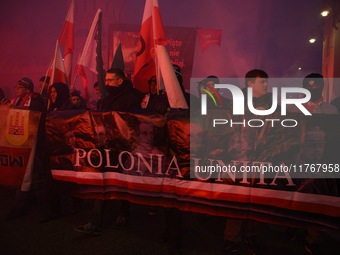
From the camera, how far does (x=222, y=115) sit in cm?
218

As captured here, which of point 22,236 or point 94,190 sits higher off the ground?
point 94,190

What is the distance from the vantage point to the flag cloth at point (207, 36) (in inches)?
303

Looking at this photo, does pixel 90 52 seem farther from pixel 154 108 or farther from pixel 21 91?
pixel 154 108

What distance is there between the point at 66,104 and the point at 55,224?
1857 millimetres

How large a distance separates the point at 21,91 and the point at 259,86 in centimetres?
394

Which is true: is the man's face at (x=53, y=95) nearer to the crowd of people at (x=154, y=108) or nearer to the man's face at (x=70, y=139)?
the crowd of people at (x=154, y=108)

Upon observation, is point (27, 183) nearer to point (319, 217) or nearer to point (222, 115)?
point (222, 115)

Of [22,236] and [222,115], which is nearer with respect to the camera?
[222,115]

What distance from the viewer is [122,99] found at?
9.63 feet

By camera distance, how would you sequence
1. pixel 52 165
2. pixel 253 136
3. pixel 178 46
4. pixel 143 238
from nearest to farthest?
pixel 253 136
pixel 143 238
pixel 52 165
pixel 178 46

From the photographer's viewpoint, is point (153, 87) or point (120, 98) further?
point (153, 87)

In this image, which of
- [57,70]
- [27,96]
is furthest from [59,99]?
[57,70]

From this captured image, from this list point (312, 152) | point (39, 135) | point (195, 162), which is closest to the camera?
point (312, 152)

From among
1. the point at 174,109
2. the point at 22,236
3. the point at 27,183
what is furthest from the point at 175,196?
the point at 27,183
